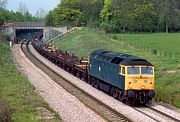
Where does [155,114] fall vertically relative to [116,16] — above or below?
below

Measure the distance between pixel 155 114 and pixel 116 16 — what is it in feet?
334

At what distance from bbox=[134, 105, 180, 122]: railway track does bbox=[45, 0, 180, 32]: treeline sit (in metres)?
86.1

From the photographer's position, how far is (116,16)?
411 ft

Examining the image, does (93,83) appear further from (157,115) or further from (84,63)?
(157,115)

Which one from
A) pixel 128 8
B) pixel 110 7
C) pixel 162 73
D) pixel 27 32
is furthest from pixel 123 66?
pixel 27 32

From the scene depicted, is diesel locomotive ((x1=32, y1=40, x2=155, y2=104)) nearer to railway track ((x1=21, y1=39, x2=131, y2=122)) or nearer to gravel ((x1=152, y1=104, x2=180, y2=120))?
gravel ((x1=152, y1=104, x2=180, y2=120))

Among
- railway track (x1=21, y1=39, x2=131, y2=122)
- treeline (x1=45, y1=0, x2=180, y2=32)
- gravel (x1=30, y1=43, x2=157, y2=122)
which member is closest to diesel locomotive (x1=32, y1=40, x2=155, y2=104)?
gravel (x1=30, y1=43, x2=157, y2=122)

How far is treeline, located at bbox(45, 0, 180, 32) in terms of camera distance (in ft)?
392

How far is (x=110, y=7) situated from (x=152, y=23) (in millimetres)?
12534

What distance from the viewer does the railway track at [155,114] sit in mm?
22914

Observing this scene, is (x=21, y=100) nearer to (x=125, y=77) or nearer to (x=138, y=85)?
(x=125, y=77)

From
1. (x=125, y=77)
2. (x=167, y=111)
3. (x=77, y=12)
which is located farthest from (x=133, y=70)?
(x=77, y=12)

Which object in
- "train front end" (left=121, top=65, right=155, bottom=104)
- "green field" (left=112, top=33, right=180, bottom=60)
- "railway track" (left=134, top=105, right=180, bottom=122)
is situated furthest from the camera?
"green field" (left=112, top=33, right=180, bottom=60)

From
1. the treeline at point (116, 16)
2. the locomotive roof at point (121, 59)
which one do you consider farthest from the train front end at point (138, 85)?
the treeline at point (116, 16)
